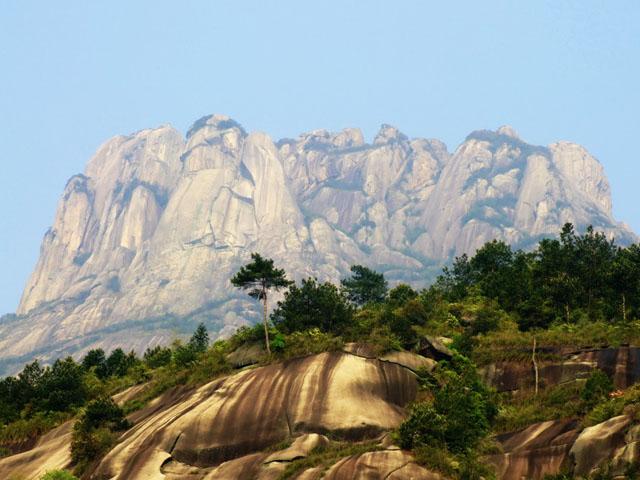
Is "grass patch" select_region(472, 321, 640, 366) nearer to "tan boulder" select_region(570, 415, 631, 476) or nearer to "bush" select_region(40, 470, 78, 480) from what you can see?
"tan boulder" select_region(570, 415, 631, 476)

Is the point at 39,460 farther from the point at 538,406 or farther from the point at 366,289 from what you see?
the point at 366,289

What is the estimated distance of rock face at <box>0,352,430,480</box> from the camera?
57.8 meters

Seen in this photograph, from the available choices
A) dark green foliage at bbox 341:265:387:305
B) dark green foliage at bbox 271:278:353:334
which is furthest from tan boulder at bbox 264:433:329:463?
dark green foliage at bbox 341:265:387:305

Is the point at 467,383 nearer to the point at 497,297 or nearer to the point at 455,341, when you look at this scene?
the point at 455,341

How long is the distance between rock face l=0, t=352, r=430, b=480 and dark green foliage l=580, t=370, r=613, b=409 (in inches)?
562

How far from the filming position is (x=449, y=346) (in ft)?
247

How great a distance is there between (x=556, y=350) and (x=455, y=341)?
10194mm

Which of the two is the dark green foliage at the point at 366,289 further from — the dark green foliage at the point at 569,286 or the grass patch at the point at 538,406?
the grass patch at the point at 538,406

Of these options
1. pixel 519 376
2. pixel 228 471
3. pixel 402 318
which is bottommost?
pixel 228 471

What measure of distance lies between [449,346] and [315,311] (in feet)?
46.8

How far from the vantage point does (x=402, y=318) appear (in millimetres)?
73438

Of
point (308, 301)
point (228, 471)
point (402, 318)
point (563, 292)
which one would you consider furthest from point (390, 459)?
point (563, 292)

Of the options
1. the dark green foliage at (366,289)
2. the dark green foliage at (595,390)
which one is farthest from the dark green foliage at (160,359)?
the dark green foliage at (595,390)

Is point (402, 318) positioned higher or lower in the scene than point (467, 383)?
higher
